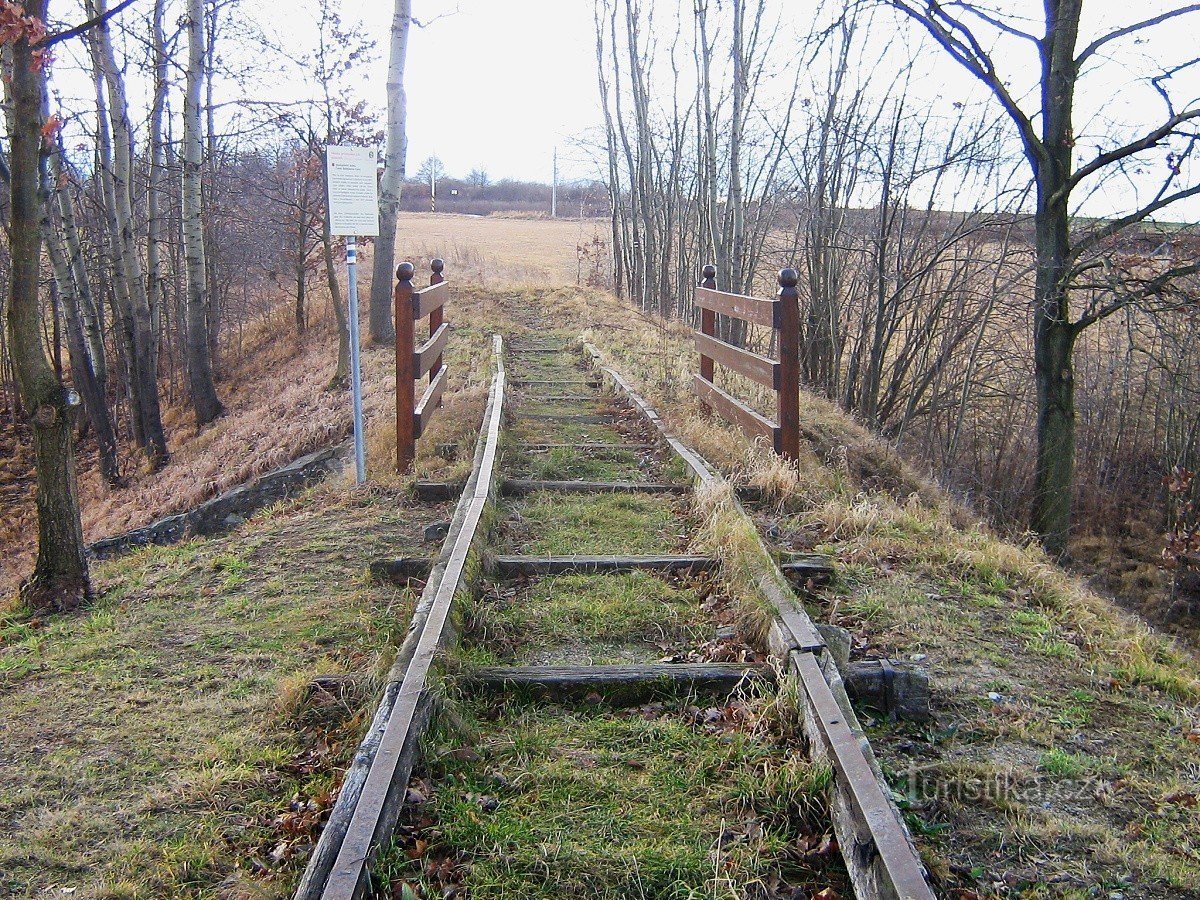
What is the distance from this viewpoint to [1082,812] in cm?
314

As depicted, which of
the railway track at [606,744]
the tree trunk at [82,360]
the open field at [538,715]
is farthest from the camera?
the tree trunk at [82,360]

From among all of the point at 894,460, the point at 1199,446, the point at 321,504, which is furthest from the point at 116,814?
the point at 1199,446

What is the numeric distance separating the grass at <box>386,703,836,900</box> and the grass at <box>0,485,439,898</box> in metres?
0.43

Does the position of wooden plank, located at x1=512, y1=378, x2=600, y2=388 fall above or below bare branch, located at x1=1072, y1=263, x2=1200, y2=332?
below

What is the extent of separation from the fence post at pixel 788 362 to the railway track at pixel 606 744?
53.6 inches

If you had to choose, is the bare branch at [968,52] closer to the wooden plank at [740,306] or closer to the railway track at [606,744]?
the wooden plank at [740,306]

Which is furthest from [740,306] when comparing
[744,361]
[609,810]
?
[609,810]

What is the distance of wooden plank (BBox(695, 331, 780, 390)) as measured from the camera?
7.00 metres

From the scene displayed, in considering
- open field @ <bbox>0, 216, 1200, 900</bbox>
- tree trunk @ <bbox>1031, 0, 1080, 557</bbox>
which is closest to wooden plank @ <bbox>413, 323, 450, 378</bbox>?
open field @ <bbox>0, 216, 1200, 900</bbox>

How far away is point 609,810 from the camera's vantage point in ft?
10.1

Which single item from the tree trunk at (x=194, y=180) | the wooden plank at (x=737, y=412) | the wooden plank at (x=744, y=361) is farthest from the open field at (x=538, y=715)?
the tree trunk at (x=194, y=180)

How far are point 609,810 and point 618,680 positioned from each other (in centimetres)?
81

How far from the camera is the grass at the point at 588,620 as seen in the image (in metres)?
4.28

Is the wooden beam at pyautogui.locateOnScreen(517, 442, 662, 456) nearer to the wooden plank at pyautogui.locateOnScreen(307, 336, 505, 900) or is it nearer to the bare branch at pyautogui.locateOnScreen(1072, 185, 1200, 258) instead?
the wooden plank at pyautogui.locateOnScreen(307, 336, 505, 900)
